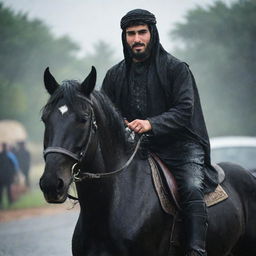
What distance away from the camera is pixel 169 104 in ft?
17.5

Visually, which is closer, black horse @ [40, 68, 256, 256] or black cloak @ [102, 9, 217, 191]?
black horse @ [40, 68, 256, 256]

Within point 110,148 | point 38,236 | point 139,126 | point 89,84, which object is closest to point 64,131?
point 89,84

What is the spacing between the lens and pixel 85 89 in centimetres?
455

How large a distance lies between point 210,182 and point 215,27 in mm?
20066

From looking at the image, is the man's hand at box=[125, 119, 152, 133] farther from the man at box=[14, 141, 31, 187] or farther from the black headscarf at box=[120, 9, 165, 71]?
the man at box=[14, 141, 31, 187]

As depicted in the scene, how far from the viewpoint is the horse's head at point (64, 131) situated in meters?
4.11

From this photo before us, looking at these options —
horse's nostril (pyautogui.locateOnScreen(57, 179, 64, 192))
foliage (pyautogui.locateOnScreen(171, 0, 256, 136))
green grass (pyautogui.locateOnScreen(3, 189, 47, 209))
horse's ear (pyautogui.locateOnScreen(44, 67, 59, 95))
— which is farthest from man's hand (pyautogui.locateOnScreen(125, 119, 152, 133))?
foliage (pyautogui.locateOnScreen(171, 0, 256, 136))

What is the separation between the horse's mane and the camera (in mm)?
4361

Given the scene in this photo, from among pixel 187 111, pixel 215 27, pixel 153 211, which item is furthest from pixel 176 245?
pixel 215 27

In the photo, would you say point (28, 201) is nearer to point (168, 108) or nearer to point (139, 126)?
point (168, 108)

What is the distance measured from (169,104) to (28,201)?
44.4 feet

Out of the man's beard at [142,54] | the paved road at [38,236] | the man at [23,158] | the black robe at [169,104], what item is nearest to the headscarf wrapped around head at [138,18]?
the man's beard at [142,54]

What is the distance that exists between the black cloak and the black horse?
37 cm

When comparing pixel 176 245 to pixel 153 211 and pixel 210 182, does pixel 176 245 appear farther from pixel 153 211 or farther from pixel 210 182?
pixel 210 182
